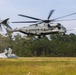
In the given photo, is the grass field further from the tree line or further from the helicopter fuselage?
the tree line

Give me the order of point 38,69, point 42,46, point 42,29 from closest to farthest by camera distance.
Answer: point 38,69
point 42,29
point 42,46

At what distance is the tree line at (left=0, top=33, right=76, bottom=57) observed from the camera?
496ft

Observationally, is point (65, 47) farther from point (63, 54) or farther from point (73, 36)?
point (73, 36)

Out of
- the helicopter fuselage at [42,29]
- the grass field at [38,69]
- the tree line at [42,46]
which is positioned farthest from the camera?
the tree line at [42,46]

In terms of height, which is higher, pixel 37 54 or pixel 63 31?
pixel 63 31

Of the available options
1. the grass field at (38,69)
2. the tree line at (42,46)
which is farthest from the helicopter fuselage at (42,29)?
the tree line at (42,46)

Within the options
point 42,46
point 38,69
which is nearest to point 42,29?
point 38,69

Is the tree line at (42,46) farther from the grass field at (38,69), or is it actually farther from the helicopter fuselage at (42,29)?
the grass field at (38,69)

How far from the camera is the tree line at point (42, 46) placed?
496ft

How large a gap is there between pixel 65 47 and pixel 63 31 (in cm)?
9915

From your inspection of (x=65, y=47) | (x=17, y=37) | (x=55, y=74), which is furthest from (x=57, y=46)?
(x=55, y=74)

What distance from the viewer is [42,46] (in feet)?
543

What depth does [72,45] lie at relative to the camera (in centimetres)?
15388

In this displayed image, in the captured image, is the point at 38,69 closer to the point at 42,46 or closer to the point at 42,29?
the point at 42,29
